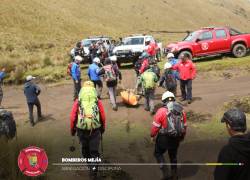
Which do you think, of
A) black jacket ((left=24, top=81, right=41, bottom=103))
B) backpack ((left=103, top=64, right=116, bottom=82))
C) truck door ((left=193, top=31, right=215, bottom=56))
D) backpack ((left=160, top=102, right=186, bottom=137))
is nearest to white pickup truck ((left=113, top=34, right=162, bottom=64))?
truck door ((left=193, top=31, right=215, bottom=56))

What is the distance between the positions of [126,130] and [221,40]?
11.7 metres

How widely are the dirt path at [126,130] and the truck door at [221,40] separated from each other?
3.36 m

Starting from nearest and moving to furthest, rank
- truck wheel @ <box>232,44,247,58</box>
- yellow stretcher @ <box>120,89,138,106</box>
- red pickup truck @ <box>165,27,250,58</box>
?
yellow stretcher @ <box>120,89,138,106</box> < red pickup truck @ <box>165,27,250,58</box> < truck wheel @ <box>232,44,247,58</box>

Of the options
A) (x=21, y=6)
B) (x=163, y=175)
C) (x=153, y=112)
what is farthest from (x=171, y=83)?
(x=21, y=6)

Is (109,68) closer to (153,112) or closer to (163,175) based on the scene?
(153,112)

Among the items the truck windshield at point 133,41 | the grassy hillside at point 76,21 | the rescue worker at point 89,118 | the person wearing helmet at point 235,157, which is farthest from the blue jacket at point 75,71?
the person wearing helmet at point 235,157

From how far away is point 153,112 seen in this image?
1403cm

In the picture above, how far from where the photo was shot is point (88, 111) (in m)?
8.20

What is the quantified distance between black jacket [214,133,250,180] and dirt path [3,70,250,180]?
4.73m

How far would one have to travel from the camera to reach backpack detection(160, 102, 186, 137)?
8.05 metres

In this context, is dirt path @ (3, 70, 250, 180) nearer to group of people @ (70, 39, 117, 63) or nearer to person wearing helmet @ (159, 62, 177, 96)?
person wearing helmet @ (159, 62, 177, 96)

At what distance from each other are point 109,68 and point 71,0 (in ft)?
232

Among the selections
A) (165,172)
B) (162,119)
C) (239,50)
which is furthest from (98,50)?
(162,119)

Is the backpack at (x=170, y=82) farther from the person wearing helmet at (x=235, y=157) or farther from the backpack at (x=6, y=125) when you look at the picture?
the person wearing helmet at (x=235, y=157)
